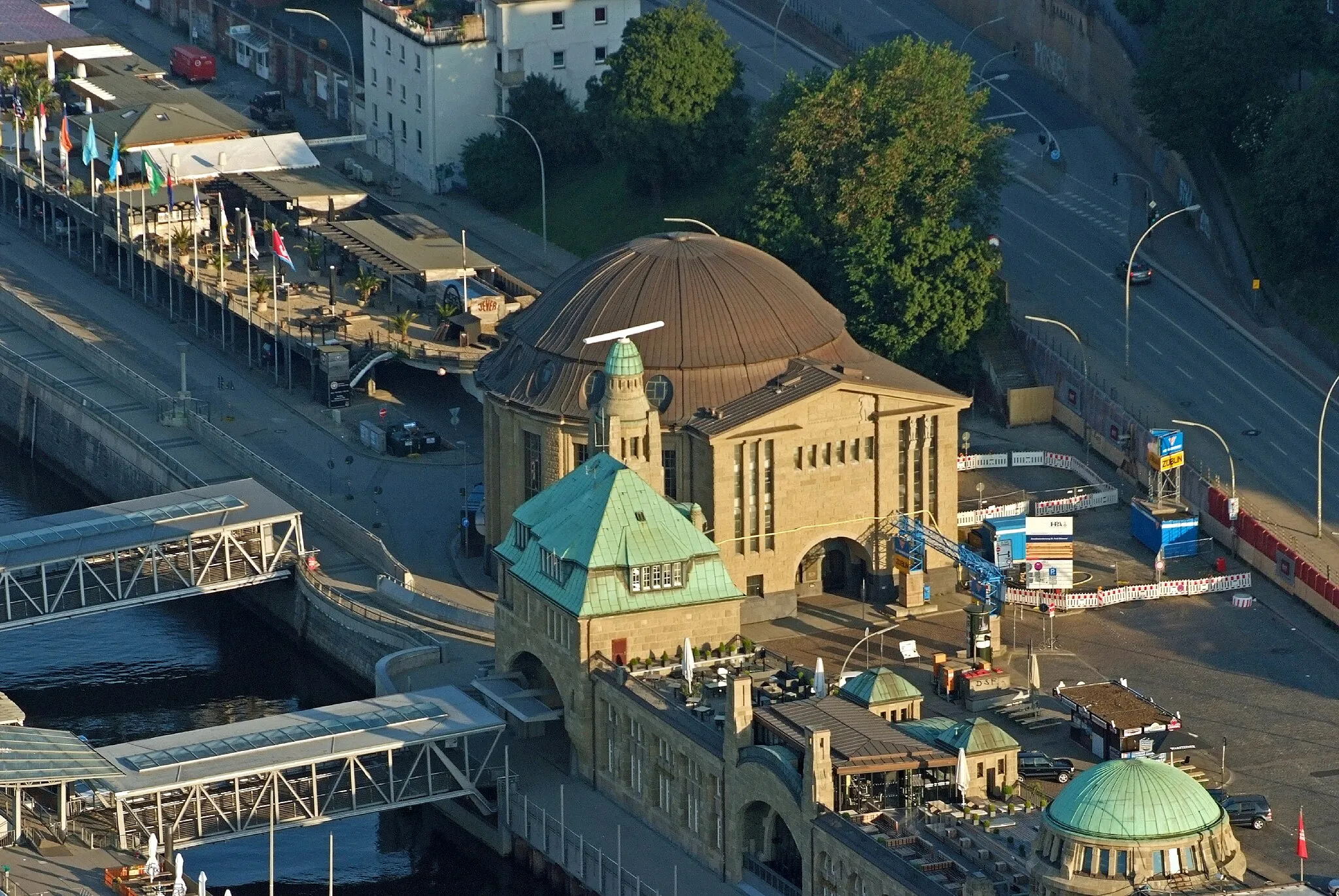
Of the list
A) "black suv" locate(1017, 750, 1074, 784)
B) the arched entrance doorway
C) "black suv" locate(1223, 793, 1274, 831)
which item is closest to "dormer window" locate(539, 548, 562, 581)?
the arched entrance doorway

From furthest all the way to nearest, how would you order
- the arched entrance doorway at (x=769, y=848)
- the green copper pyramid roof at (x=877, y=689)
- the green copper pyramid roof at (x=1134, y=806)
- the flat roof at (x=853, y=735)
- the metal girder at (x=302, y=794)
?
the metal girder at (x=302, y=794), the green copper pyramid roof at (x=877, y=689), the arched entrance doorway at (x=769, y=848), the flat roof at (x=853, y=735), the green copper pyramid roof at (x=1134, y=806)

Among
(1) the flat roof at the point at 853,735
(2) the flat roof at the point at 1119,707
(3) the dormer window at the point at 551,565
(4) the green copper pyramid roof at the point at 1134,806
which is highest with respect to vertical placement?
(4) the green copper pyramid roof at the point at 1134,806

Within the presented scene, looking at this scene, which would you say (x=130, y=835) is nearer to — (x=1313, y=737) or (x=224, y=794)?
(x=224, y=794)

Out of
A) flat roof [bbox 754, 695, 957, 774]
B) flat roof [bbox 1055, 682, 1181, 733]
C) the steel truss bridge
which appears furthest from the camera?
flat roof [bbox 1055, 682, 1181, 733]

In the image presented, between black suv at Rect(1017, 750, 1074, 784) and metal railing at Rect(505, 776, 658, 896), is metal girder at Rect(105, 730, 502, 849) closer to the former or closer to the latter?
metal railing at Rect(505, 776, 658, 896)

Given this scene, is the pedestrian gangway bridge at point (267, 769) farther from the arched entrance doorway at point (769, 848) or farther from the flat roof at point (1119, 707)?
the flat roof at point (1119, 707)

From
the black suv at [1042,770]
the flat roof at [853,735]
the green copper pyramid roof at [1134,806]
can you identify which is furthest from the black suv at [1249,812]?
the green copper pyramid roof at [1134,806]

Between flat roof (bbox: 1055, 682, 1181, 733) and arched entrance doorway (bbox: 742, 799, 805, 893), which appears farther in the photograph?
flat roof (bbox: 1055, 682, 1181, 733)

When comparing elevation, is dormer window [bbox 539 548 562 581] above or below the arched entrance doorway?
above

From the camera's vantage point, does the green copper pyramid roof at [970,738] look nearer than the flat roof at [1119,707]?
Yes
